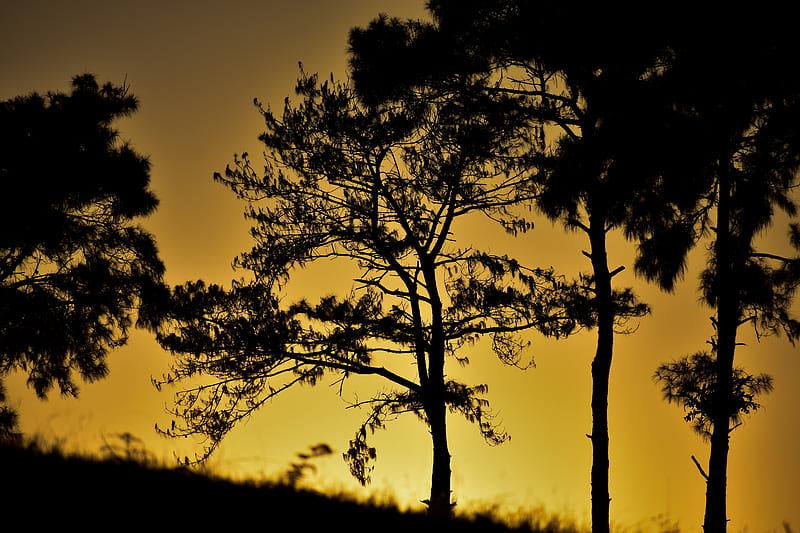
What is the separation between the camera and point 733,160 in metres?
11.4

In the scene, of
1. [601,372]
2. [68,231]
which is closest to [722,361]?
[601,372]

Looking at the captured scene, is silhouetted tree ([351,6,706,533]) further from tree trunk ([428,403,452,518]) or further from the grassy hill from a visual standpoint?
the grassy hill

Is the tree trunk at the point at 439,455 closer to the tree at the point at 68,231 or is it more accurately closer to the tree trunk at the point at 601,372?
the tree trunk at the point at 601,372

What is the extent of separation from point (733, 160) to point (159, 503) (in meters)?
9.66

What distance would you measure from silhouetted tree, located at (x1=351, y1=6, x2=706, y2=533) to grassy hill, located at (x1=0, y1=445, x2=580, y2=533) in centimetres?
526

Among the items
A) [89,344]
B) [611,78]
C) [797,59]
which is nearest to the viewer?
[797,59]

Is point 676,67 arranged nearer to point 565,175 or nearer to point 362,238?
point 565,175

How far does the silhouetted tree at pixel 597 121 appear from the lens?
10.9 metres

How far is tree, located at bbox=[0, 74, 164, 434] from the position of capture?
15.7 metres

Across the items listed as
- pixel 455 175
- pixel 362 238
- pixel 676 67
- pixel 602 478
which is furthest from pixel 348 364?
pixel 676 67

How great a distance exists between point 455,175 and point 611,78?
2.84 m

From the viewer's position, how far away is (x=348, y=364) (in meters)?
12.4

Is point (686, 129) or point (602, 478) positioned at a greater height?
point (686, 129)

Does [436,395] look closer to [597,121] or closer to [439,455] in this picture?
[439,455]
